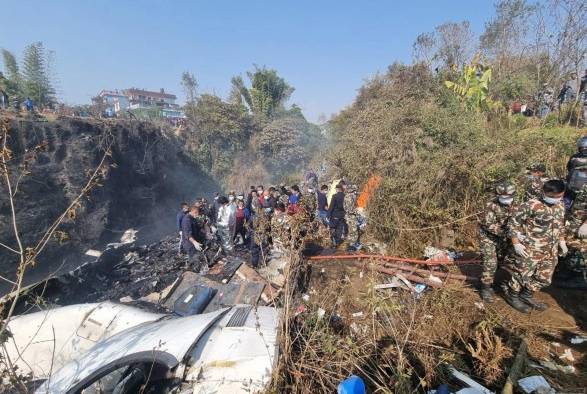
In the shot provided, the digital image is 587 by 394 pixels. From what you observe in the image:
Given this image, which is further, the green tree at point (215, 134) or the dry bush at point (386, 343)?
the green tree at point (215, 134)

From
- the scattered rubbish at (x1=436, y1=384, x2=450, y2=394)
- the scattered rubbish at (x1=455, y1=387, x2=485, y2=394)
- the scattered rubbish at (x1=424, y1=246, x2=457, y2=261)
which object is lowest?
the scattered rubbish at (x1=436, y1=384, x2=450, y2=394)

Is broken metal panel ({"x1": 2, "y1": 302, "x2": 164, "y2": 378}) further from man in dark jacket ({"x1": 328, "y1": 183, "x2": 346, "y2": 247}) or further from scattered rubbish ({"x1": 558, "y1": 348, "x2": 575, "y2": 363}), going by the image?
scattered rubbish ({"x1": 558, "y1": 348, "x2": 575, "y2": 363})

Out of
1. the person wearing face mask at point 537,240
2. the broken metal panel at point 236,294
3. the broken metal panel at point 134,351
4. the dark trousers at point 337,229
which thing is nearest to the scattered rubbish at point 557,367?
the person wearing face mask at point 537,240

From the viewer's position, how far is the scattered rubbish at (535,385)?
8.34 ft

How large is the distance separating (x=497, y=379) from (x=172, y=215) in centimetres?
1685

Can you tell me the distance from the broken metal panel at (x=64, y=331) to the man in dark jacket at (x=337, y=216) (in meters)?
3.89

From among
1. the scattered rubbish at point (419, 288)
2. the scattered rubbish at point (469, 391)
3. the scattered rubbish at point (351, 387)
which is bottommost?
the scattered rubbish at point (469, 391)

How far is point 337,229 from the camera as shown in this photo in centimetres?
682

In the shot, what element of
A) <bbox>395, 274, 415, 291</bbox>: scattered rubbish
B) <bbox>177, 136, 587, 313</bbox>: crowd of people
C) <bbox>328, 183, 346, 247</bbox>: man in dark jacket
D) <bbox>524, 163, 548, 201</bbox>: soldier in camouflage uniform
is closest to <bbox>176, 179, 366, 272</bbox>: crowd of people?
<bbox>328, 183, 346, 247</bbox>: man in dark jacket

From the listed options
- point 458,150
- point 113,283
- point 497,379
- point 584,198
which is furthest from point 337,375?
point 113,283

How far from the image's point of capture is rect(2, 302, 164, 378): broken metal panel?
358cm

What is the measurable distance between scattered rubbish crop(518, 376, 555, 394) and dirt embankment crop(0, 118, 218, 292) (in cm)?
936

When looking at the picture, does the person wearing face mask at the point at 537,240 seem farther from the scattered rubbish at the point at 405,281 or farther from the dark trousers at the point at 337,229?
the dark trousers at the point at 337,229

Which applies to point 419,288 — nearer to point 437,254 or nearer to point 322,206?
point 437,254
